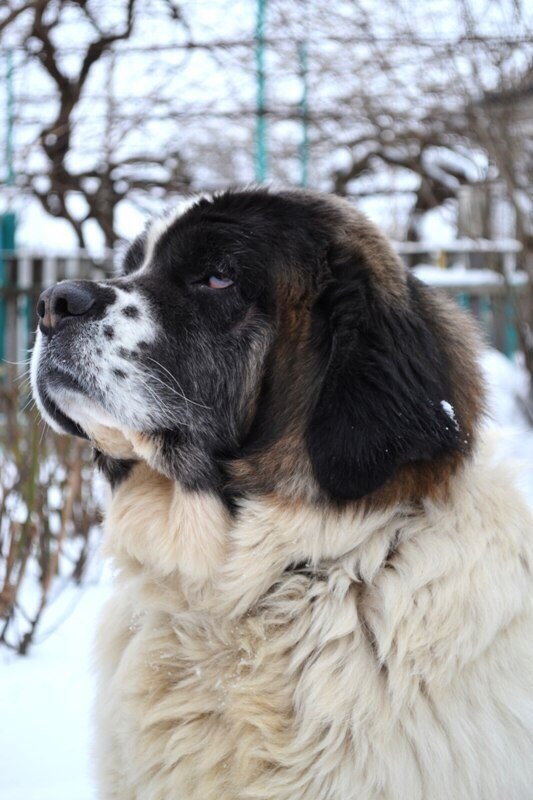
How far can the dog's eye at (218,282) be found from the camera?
2.37m

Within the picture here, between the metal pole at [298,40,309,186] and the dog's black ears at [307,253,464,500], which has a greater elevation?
the metal pole at [298,40,309,186]

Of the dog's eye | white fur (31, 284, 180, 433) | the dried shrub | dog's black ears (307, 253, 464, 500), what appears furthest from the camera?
the dried shrub

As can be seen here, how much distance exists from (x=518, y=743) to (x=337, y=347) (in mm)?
1029

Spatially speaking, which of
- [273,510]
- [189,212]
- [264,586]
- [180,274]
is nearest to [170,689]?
[264,586]

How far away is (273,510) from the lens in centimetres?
219

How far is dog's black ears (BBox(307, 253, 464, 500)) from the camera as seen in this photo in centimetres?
209

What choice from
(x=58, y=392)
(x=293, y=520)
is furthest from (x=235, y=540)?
(x=58, y=392)

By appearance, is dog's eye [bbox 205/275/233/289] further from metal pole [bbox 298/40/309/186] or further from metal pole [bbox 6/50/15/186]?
metal pole [bbox 298/40/309/186]

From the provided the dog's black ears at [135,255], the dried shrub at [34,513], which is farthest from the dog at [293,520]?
the dried shrub at [34,513]

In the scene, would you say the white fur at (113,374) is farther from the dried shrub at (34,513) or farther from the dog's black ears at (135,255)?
the dried shrub at (34,513)

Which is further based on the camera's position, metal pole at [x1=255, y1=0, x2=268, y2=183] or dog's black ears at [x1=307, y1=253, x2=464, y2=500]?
metal pole at [x1=255, y1=0, x2=268, y2=183]

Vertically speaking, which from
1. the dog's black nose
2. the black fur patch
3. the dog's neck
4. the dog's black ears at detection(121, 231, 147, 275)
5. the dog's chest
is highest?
the dog's black ears at detection(121, 231, 147, 275)

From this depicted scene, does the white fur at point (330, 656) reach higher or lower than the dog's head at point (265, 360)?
lower

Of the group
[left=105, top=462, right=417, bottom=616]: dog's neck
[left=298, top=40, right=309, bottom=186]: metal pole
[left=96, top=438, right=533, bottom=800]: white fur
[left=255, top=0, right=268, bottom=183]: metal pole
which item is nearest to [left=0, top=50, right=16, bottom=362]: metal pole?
[left=255, top=0, right=268, bottom=183]: metal pole
